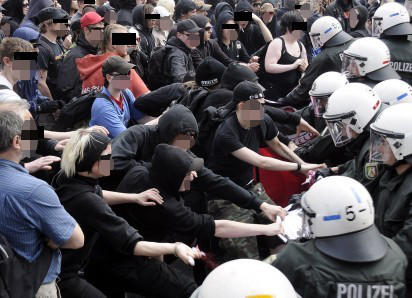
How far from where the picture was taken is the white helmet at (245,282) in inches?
105

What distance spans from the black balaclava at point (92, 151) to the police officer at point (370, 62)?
3058mm

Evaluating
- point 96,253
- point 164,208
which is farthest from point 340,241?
point 96,253

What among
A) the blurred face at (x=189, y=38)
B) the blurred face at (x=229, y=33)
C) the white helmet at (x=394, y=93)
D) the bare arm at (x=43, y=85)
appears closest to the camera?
the white helmet at (x=394, y=93)

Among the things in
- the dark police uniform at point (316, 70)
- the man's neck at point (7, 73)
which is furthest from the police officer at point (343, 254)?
the dark police uniform at point (316, 70)

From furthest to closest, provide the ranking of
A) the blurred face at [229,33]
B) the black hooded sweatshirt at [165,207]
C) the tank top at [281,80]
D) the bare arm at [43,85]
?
the blurred face at [229,33] → the tank top at [281,80] → the bare arm at [43,85] → the black hooded sweatshirt at [165,207]

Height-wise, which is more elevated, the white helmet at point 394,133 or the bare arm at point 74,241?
the white helmet at point 394,133

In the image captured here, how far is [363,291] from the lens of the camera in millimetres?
3197

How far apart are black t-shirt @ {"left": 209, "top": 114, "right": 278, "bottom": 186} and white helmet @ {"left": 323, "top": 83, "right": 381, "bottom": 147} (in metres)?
0.85

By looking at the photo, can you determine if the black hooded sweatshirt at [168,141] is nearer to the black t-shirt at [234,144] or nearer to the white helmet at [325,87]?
the black t-shirt at [234,144]

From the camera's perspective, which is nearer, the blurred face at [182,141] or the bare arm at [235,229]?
the bare arm at [235,229]

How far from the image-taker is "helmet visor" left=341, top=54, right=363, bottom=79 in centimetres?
642

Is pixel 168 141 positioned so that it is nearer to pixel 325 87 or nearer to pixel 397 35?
pixel 325 87

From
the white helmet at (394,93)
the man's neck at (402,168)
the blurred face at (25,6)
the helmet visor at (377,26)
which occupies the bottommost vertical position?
the blurred face at (25,6)

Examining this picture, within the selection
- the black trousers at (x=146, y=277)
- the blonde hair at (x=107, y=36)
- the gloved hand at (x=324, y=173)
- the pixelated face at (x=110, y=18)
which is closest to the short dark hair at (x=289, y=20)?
the pixelated face at (x=110, y=18)
